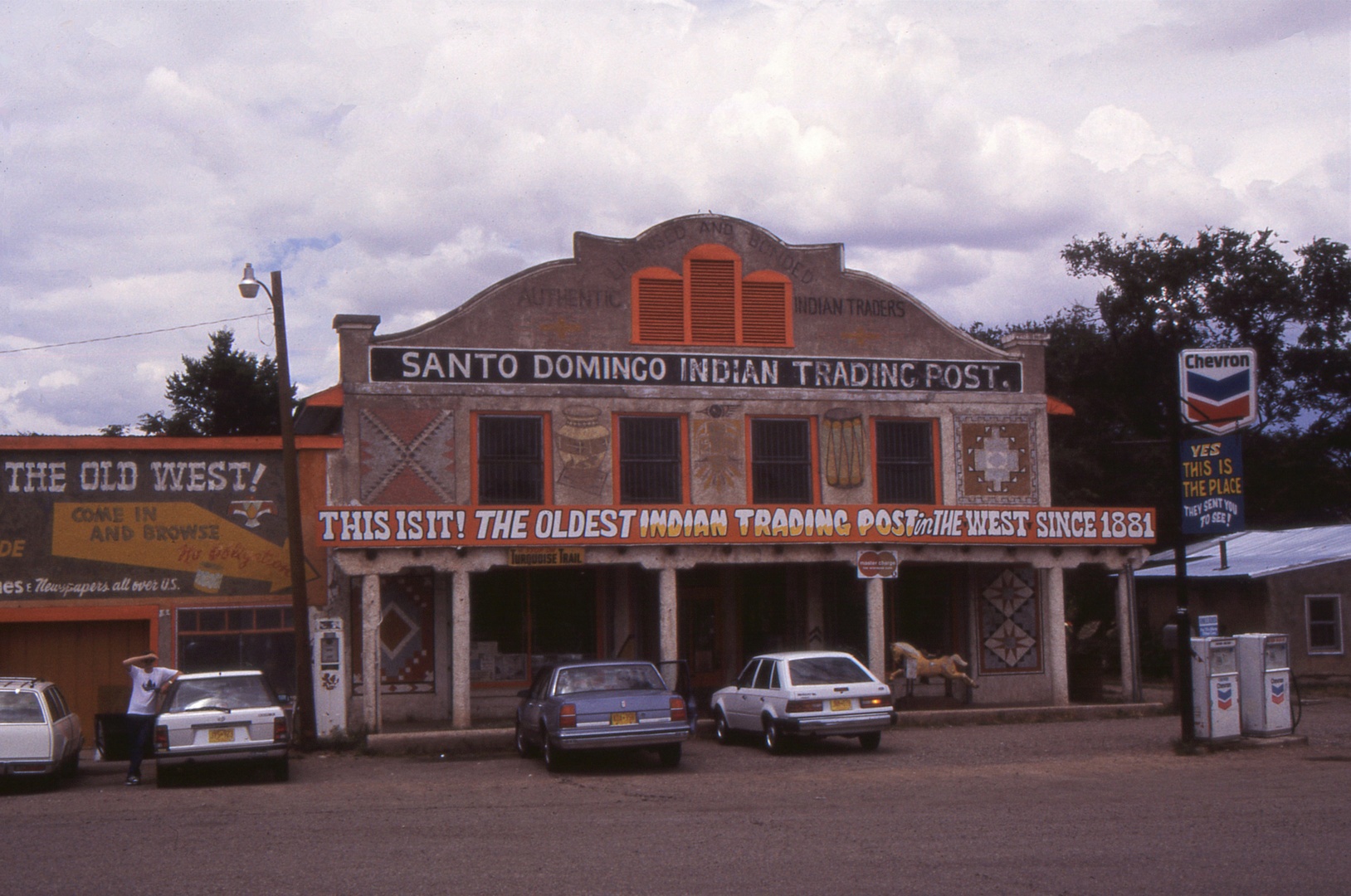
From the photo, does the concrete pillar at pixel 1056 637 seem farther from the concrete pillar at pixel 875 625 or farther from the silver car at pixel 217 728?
the silver car at pixel 217 728

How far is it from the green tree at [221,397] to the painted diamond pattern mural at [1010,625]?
28147 mm

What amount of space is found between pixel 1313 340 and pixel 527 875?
138ft

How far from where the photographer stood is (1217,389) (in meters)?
18.2

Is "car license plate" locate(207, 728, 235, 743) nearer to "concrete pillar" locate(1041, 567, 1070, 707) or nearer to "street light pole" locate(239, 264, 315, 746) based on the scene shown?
"street light pole" locate(239, 264, 315, 746)

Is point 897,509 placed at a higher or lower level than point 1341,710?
higher

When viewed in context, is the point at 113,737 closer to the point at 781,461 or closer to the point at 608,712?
the point at 608,712

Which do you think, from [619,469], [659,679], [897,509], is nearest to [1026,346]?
[897,509]

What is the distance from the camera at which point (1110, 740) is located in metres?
18.5

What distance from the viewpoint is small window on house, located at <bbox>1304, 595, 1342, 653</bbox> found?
29.0 metres

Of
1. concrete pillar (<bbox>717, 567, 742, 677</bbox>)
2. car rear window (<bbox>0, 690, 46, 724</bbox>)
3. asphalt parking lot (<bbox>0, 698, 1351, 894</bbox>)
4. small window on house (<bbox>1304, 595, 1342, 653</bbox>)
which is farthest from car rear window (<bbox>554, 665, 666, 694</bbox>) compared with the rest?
small window on house (<bbox>1304, 595, 1342, 653</bbox>)

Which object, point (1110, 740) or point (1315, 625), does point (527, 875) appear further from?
point (1315, 625)

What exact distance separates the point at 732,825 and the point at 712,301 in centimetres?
1517

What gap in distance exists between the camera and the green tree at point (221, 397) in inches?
1786

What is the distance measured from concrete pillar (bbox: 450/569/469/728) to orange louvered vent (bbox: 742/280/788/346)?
7.65 metres
